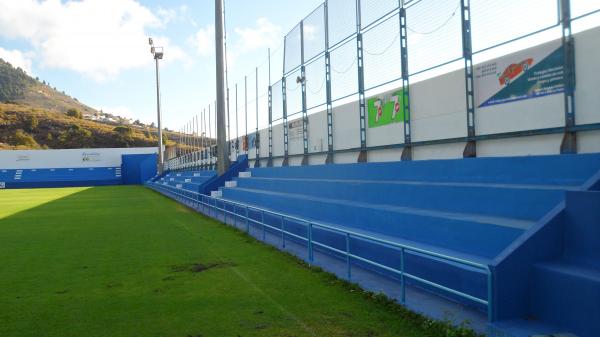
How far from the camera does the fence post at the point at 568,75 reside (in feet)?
20.2

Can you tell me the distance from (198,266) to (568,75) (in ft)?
18.4

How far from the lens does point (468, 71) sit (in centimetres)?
791

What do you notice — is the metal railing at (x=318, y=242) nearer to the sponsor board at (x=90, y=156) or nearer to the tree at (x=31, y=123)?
the sponsor board at (x=90, y=156)

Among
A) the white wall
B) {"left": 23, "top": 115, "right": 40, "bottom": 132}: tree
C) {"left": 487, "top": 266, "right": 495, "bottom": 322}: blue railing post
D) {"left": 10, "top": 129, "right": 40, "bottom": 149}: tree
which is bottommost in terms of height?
{"left": 487, "top": 266, "right": 495, "bottom": 322}: blue railing post

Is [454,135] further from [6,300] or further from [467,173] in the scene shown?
[6,300]

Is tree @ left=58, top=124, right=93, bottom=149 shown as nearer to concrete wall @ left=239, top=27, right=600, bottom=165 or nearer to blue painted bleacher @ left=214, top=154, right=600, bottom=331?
concrete wall @ left=239, top=27, right=600, bottom=165

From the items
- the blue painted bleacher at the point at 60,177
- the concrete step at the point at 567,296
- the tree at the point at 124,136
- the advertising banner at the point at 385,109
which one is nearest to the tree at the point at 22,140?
the tree at the point at 124,136

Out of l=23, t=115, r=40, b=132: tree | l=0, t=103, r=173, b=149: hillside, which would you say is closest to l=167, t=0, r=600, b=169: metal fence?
l=0, t=103, r=173, b=149: hillside

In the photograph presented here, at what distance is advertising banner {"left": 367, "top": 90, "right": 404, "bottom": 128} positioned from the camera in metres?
9.80

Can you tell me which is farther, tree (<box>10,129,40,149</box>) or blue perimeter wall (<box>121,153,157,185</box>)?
tree (<box>10,129,40,149</box>)

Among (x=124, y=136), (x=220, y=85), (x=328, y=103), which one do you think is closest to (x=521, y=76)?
(x=328, y=103)

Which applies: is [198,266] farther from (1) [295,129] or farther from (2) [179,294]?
(1) [295,129]

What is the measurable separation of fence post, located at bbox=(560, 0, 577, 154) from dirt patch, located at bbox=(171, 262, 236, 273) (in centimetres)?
487

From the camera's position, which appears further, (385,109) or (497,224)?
(385,109)
